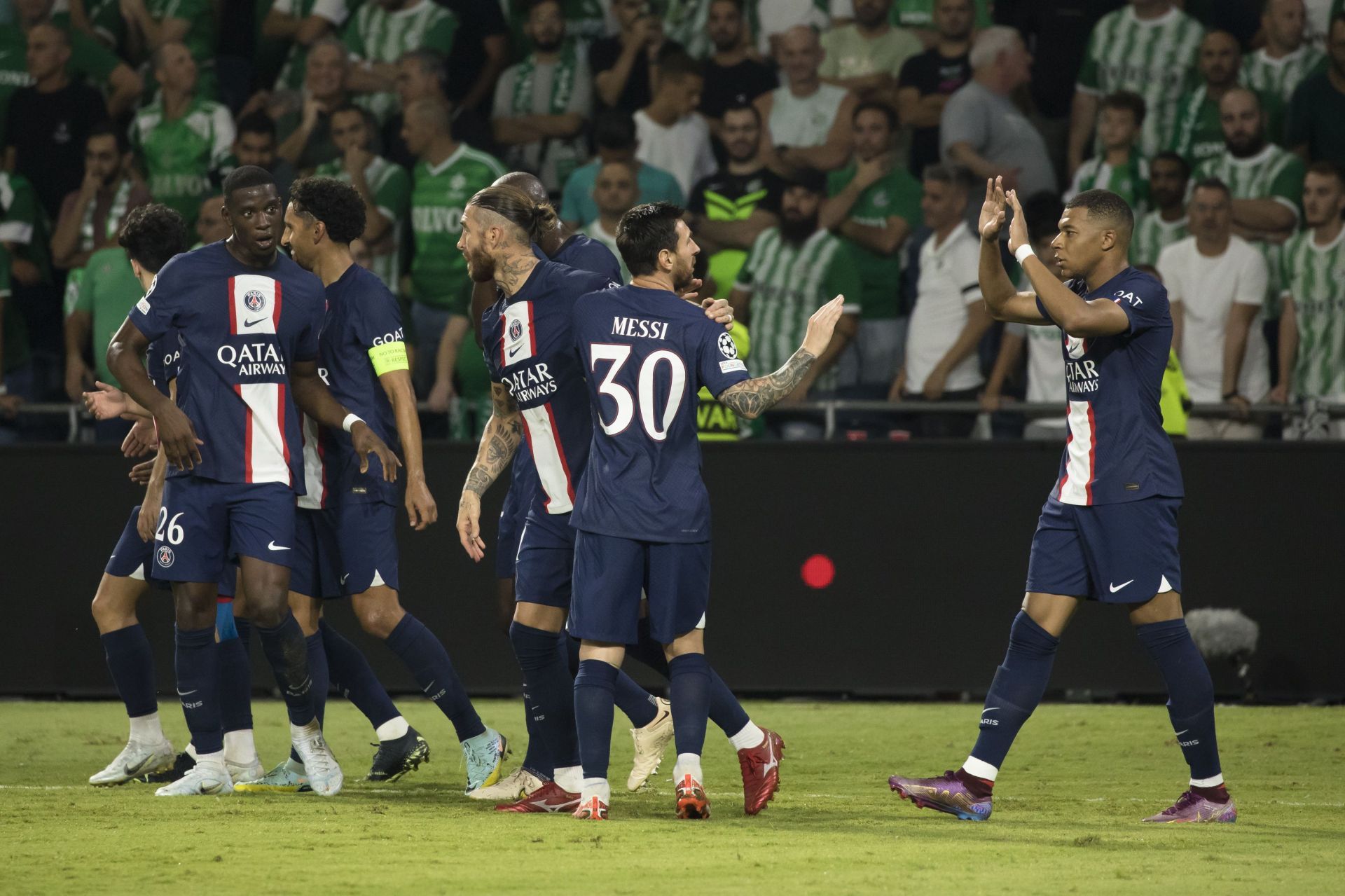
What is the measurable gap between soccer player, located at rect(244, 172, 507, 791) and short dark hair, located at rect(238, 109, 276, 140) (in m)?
5.10

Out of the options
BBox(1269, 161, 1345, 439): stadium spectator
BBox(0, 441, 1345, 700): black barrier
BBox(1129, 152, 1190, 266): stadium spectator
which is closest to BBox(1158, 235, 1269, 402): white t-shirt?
BBox(1269, 161, 1345, 439): stadium spectator

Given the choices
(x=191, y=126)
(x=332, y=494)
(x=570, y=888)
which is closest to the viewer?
(x=570, y=888)

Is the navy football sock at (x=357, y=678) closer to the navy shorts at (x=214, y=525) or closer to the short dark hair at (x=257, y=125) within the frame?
the navy shorts at (x=214, y=525)

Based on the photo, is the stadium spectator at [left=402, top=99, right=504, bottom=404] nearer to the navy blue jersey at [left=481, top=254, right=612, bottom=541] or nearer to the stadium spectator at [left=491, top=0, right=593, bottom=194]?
the stadium spectator at [left=491, top=0, right=593, bottom=194]

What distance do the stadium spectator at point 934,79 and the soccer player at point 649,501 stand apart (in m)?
6.04

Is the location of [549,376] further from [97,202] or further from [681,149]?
[97,202]

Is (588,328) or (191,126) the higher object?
(191,126)

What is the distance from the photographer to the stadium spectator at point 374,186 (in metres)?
11.7

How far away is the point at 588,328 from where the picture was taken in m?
6.03

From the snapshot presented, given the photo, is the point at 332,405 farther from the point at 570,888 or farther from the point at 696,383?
the point at 570,888

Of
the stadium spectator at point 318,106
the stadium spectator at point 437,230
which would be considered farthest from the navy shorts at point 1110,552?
the stadium spectator at point 318,106

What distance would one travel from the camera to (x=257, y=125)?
11.9 meters

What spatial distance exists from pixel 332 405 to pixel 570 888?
2763mm

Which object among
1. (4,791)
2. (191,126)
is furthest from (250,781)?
(191,126)
